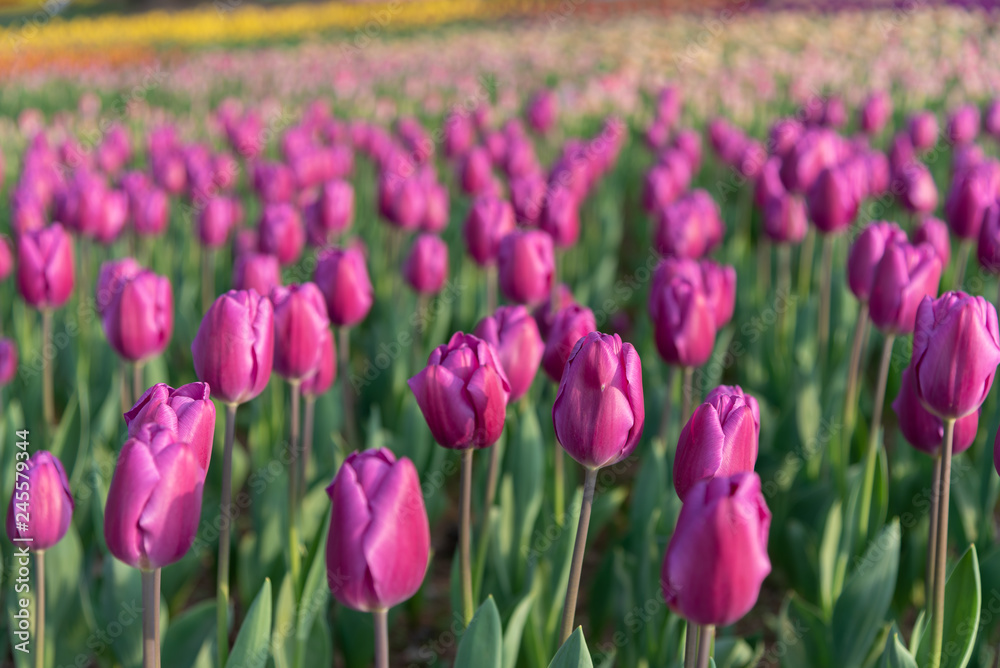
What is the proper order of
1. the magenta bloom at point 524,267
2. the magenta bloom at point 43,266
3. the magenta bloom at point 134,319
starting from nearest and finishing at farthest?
the magenta bloom at point 134,319, the magenta bloom at point 524,267, the magenta bloom at point 43,266

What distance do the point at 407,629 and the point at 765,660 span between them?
87 cm

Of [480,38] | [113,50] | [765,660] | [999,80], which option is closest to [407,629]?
[765,660]

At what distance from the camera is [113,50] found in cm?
1373

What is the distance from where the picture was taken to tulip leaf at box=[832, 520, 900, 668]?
1627mm

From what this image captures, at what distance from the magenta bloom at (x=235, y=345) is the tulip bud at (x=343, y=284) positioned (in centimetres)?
63

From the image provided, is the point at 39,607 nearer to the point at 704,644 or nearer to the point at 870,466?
the point at 704,644

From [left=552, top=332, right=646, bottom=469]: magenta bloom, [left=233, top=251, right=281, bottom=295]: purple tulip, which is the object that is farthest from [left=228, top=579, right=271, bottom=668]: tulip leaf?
[left=233, top=251, right=281, bottom=295]: purple tulip

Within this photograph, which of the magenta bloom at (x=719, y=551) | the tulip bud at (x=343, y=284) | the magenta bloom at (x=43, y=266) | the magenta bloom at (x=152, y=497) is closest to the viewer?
the magenta bloom at (x=719, y=551)

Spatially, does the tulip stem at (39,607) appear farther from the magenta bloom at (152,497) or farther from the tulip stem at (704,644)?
the tulip stem at (704,644)

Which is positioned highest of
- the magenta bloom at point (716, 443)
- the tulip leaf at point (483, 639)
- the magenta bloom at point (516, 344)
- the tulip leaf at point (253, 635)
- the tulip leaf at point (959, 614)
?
the magenta bloom at point (716, 443)

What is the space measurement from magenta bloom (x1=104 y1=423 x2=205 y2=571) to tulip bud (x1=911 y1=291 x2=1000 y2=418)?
98cm

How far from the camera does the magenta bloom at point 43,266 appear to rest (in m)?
2.22

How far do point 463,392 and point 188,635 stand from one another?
802 mm

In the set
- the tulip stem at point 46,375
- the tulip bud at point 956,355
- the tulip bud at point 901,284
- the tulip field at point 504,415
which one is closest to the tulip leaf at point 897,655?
the tulip field at point 504,415
